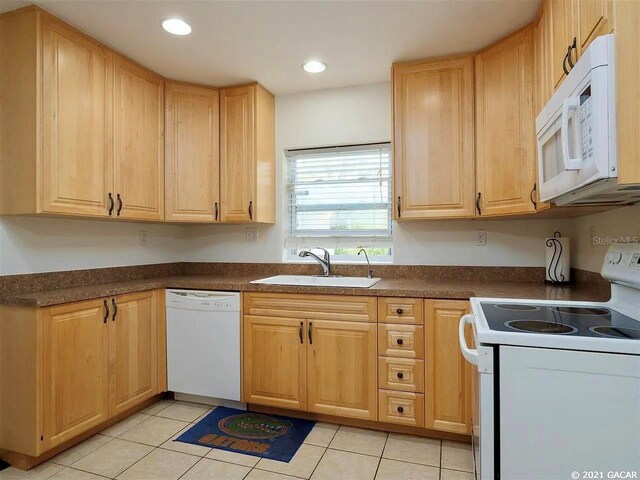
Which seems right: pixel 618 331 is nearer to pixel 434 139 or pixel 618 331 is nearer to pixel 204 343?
pixel 434 139

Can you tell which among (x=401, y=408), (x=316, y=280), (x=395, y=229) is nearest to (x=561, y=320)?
(x=401, y=408)

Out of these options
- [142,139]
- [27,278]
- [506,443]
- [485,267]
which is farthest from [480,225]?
[27,278]

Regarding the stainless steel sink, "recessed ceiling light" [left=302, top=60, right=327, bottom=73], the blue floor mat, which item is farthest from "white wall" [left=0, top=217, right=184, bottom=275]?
"recessed ceiling light" [left=302, top=60, right=327, bottom=73]

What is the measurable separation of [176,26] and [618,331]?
2470 millimetres

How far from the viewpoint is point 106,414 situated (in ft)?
7.24

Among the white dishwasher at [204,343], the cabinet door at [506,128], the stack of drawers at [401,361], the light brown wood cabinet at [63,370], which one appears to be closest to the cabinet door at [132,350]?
the light brown wood cabinet at [63,370]

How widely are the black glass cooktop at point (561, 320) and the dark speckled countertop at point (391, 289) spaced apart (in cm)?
26

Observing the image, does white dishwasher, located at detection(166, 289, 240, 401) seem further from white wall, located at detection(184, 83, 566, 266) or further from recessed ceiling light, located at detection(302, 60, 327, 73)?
recessed ceiling light, located at detection(302, 60, 327, 73)

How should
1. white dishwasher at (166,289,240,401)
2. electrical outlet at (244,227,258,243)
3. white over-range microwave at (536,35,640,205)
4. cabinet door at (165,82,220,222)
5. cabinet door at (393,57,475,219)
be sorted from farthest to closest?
electrical outlet at (244,227,258,243), cabinet door at (165,82,220,222), white dishwasher at (166,289,240,401), cabinet door at (393,57,475,219), white over-range microwave at (536,35,640,205)

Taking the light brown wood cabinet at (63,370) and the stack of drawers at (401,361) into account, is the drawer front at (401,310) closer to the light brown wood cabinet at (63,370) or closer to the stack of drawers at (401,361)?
the stack of drawers at (401,361)

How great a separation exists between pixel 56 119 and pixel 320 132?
1740 mm

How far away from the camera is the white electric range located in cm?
106

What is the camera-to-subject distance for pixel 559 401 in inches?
43.8

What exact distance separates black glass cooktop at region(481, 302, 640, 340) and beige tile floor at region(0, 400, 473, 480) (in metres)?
0.90
